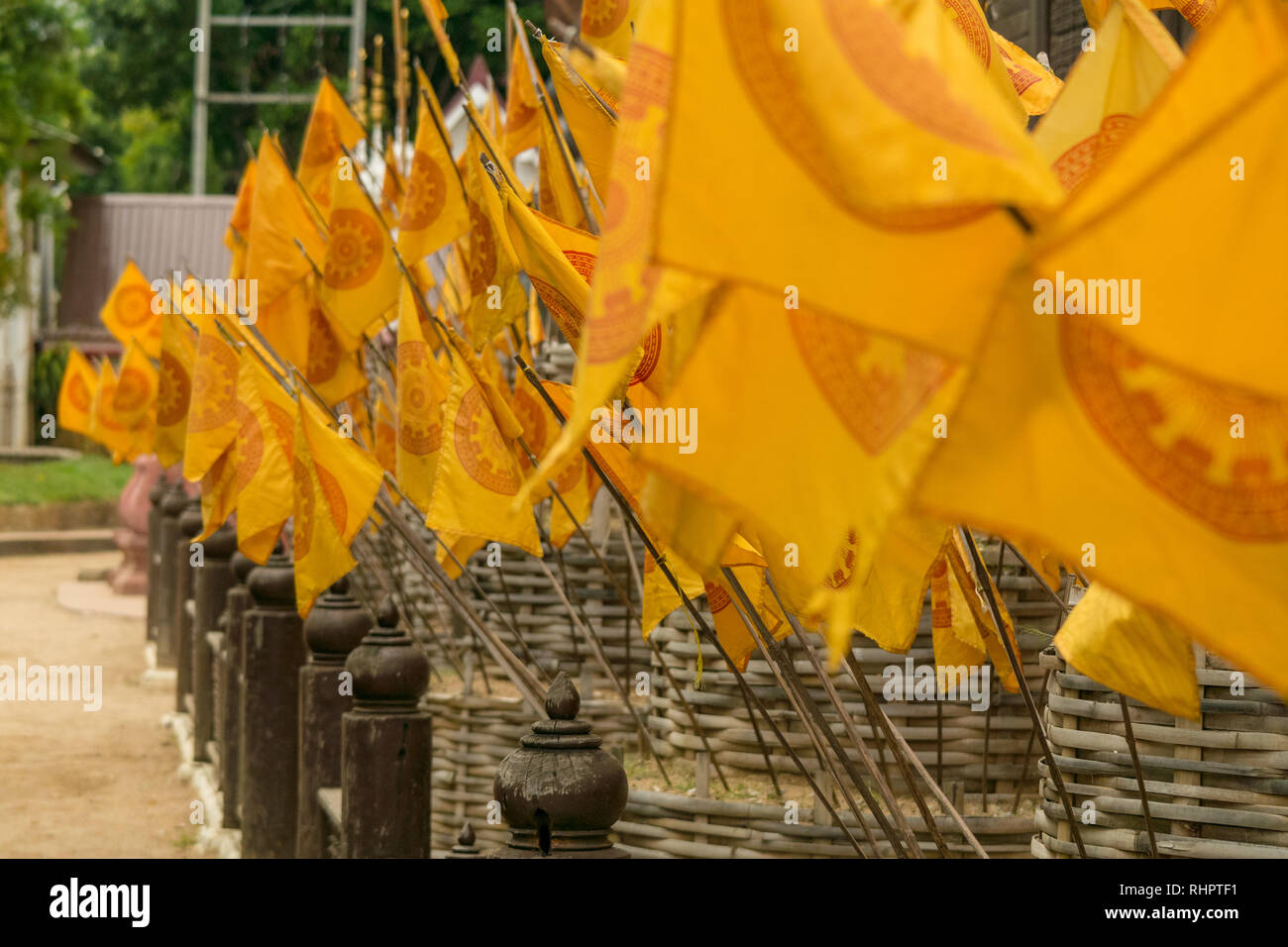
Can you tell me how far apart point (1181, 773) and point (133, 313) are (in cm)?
1143

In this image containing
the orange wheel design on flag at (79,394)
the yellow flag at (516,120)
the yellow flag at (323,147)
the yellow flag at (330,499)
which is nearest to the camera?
the yellow flag at (330,499)

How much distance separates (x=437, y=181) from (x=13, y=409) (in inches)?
1009

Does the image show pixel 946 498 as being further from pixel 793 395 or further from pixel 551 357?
pixel 551 357

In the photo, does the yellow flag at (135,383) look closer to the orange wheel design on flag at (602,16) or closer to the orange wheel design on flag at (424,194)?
the orange wheel design on flag at (424,194)

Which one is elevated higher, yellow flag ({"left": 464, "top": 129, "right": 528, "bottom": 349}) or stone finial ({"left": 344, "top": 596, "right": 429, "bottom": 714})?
yellow flag ({"left": 464, "top": 129, "right": 528, "bottom": 349})

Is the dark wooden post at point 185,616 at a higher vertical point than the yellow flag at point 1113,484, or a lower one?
lower

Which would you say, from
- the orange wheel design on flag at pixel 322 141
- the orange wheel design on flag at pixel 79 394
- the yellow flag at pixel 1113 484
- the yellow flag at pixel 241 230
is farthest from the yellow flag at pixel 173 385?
the orange wheel design on flag at pixel 79 394

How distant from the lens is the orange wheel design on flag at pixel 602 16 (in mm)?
4484

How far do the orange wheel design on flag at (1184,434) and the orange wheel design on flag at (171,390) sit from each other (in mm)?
6292

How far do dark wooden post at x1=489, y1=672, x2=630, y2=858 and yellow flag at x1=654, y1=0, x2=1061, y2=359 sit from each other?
3.33ft

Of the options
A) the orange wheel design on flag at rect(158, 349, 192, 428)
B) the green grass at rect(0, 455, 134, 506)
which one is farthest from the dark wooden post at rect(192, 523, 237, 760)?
the green grass at rect(0, 455, 134, 506)

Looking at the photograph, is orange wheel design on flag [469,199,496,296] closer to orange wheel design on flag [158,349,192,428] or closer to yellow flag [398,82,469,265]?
yellow flag [398,82,469,265]

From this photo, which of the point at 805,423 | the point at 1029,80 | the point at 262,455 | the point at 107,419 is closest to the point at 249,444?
the point at 262,455

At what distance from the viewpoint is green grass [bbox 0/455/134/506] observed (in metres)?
22.2
